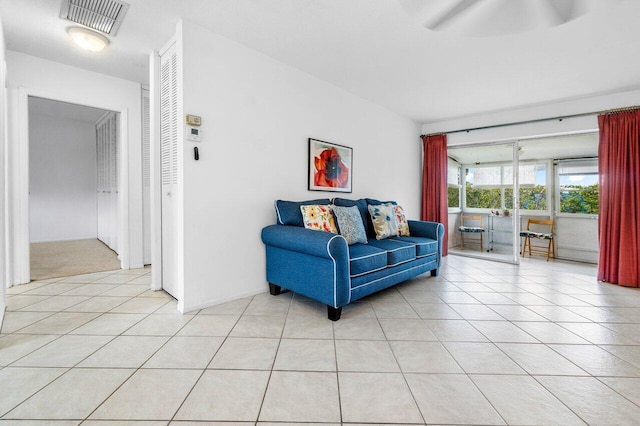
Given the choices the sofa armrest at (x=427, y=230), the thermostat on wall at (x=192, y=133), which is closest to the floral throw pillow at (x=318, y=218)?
the thermostat on wall at (x=192, y=133)

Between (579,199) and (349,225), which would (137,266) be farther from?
(579,199)

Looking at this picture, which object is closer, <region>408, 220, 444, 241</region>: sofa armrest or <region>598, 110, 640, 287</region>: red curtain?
<region>598, 110, 640, 287</region>: red curtain

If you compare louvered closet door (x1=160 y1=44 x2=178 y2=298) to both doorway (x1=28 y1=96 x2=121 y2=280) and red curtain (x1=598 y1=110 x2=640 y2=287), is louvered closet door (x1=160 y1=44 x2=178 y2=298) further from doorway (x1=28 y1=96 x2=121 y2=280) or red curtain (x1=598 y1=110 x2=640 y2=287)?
red curtain (x1=598 y1=110 x2=640 y2=287)

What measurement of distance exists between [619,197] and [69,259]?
7.77m

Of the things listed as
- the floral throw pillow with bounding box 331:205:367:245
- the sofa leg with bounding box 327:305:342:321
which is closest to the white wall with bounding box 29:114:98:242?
the floral throw pillow with bounding box 331:205:367:245

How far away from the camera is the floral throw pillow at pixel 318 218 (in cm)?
289

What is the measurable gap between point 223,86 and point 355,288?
2230 mm

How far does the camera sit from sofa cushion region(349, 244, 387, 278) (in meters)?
2.47

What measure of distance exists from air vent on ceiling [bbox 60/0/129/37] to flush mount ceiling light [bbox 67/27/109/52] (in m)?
0.06

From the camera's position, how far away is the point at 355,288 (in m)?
2.49

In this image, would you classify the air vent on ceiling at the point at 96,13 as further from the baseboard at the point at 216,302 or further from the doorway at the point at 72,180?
the doorway at the point at 72,180

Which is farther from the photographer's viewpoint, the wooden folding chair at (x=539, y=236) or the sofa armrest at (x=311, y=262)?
the wooden folding chair at (x=539, y=236)

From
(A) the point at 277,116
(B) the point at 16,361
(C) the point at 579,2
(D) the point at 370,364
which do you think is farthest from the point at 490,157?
(B) the point at 16,361

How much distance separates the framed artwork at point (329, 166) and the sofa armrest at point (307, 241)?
0.94 meters
